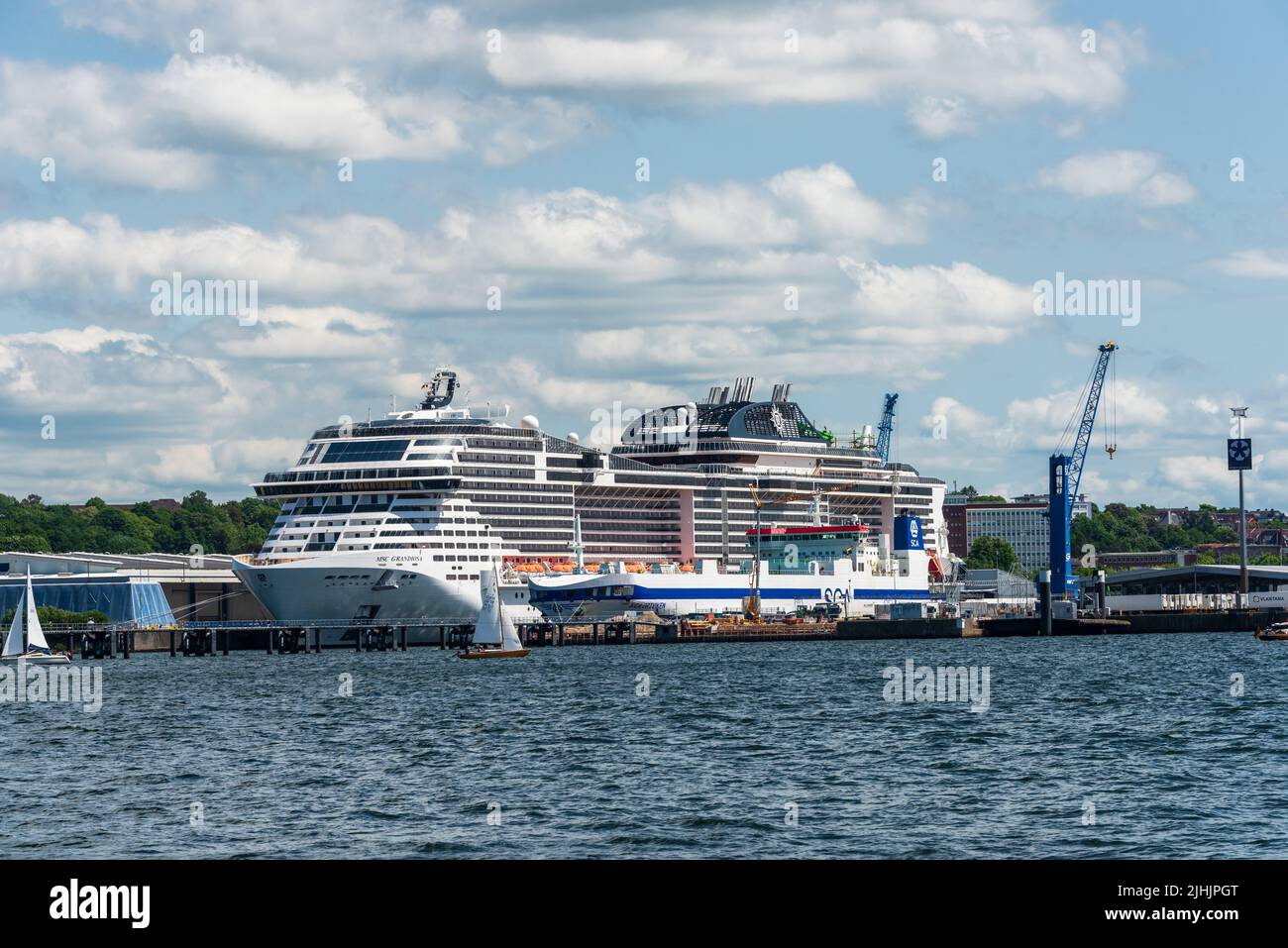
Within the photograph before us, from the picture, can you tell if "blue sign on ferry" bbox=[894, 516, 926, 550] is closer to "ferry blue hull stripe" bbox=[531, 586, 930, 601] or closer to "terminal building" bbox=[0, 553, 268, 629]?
"ferry blue hull stripe" bbox=[531, 586, 930, 601]

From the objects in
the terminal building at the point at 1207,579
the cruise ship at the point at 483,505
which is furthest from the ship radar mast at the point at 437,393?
the terminal building at the point at 1207,579

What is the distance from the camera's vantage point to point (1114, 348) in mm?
164375

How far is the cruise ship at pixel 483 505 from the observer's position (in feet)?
403

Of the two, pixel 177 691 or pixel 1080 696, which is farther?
pixel 177 691

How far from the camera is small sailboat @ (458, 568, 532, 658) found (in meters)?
99.9

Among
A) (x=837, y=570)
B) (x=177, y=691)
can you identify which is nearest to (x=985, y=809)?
(x=177, y=691)

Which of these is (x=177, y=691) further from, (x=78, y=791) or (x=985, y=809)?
(x=985, y=809)

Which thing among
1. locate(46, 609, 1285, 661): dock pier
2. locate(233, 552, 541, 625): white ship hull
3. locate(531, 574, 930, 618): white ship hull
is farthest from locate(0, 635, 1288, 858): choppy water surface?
locate(531, 574, 930, 618): white ship hull

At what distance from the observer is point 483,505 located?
133625 millimetres

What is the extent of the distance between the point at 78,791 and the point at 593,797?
12128mm

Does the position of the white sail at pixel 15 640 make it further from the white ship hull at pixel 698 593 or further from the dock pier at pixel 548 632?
the white ship hull at pixel 698 593

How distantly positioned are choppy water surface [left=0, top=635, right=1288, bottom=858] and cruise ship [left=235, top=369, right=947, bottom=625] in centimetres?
4663

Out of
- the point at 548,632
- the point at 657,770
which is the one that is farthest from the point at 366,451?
the point at 657,770

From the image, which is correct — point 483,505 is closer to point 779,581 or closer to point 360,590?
point 360,590
